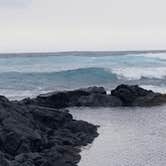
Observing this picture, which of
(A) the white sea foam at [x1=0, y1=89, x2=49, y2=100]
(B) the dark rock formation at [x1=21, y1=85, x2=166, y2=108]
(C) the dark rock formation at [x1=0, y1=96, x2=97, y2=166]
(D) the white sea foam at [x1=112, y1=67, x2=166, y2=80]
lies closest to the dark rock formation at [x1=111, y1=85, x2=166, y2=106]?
Answer: (B) the dark rock formation at [x1=21, y1=85, x2=166, y2=108]

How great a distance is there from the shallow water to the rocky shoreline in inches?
22.6

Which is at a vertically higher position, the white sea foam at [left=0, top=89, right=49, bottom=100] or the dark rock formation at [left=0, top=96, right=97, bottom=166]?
the dark rock formation at [left=0, top=96, right=97, bottom=166]

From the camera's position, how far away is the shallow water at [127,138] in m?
17.3

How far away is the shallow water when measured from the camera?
17.3 m

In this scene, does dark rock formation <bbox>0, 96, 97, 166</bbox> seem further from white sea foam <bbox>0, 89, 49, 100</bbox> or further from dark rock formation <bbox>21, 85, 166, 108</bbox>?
white sea foam <bbox>0, 89, 49, 100</bbox>

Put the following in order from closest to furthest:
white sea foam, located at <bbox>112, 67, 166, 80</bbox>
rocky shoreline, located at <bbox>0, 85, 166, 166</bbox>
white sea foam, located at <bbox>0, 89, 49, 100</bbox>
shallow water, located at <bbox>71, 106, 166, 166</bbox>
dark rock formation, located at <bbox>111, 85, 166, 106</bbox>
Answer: rocky shoreline, located at <bbox>0, 85, 166, 166</bbox>, shallow water, located at <bbox>71, 106, 166, 166</bbox>, dark rock formation, located at <bbox>111, 85, 166, 106</bbox>, white sea foam, located at <bbox>0, 89, 49, 100</bbox>, white sea foam, located at <bbox>112, 67, 166, 80</bbox>

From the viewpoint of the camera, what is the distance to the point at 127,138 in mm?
20688

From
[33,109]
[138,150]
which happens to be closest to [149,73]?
[33,109]

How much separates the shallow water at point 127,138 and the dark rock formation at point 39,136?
1.88ft

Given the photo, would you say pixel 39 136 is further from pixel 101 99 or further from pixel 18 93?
pixel 18 93

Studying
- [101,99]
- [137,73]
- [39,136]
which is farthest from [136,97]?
[137,73]

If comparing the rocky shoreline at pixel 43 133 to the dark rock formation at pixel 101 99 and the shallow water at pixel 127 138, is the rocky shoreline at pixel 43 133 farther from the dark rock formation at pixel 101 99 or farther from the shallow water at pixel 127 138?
the shallow water at pixel 127 138

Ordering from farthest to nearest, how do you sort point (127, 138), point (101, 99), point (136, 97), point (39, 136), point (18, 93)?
point (18, 93), point (136, 97), point (101, 99), point (127, 138), point (39, 136)

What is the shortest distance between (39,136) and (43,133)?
189 centimetres
